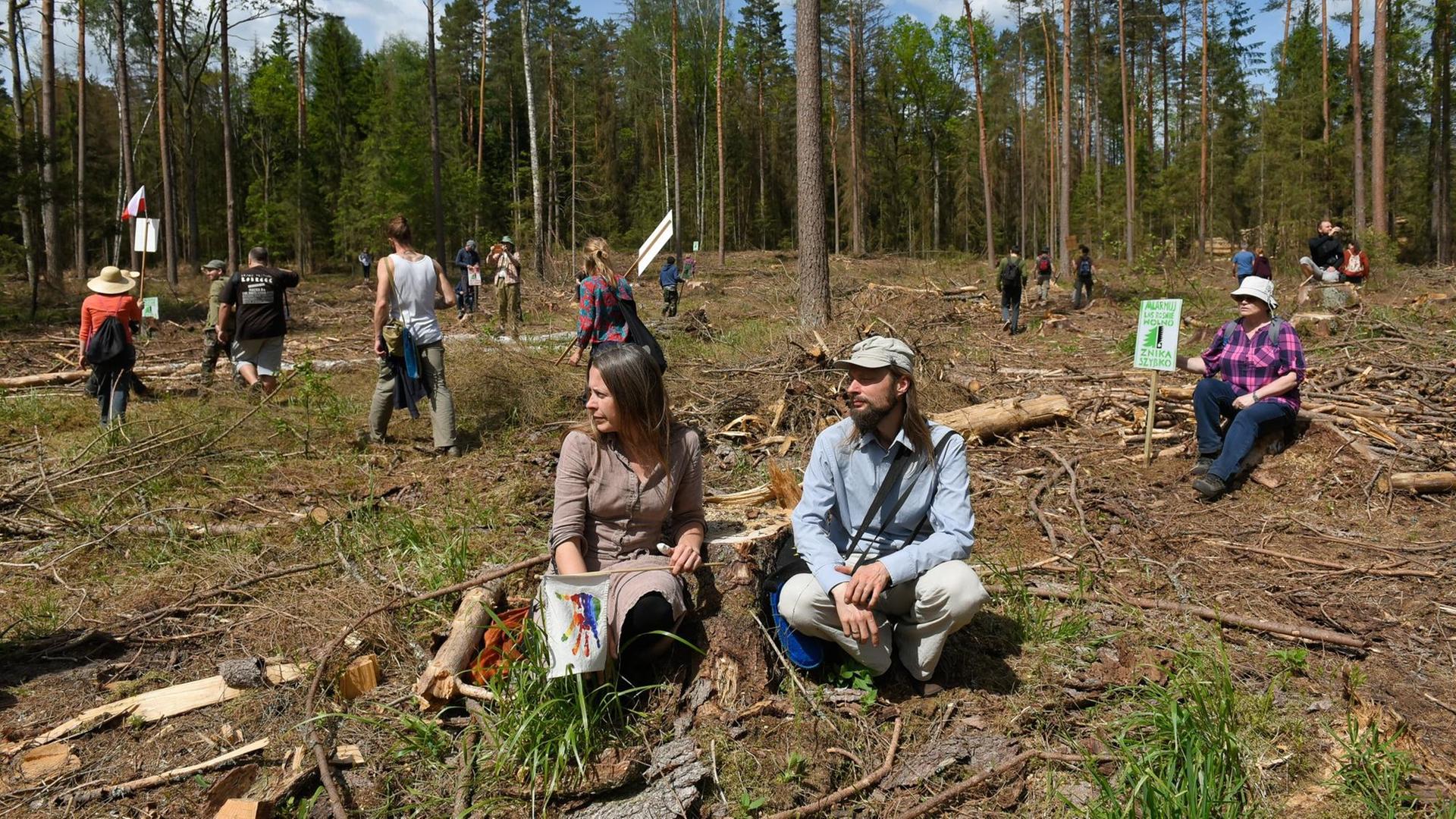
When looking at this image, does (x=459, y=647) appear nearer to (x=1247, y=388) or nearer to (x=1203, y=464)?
(x=1203, y=464)

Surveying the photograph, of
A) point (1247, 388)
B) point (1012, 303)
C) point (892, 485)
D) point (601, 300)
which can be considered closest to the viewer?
point (892, 485)

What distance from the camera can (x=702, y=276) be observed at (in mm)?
30000

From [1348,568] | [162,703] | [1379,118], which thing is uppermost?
[1379,118]

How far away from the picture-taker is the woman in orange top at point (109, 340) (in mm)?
7594

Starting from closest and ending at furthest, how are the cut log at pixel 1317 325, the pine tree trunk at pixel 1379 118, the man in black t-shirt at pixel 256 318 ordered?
the man in black t-shirt at pixel 256 318 → the cut log at pixel 1317 325 → the pine tree trunk at pixel 1379 118

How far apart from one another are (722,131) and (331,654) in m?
30.5

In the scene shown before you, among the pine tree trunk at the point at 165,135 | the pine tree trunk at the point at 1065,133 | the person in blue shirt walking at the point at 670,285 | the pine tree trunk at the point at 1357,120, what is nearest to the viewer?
the person in blue shirt walking at the point at 670,285

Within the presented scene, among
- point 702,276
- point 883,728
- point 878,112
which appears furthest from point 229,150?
point 878,112

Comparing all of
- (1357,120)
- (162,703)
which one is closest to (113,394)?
(162,703)

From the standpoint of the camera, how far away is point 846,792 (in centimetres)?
280

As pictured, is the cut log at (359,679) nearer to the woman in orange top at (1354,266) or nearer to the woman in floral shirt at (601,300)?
the woman in floral shirt at (601,300)

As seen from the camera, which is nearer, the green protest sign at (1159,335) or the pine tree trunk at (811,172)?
the green protest sign at (1159,335)

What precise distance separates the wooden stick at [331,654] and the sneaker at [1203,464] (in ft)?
16.0

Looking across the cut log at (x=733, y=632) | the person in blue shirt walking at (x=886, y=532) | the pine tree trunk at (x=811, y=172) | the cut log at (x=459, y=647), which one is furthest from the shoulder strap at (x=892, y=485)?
the pine tree trunk at (x=811, y=172)
